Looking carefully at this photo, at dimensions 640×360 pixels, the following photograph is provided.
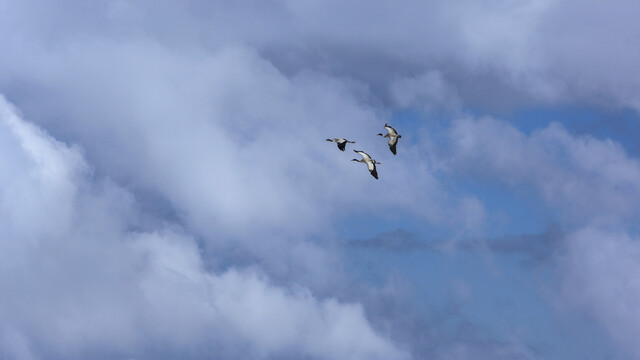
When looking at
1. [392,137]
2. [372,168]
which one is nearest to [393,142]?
[392,137]

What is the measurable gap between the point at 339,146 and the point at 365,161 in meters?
7.85

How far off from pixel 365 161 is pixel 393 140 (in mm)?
6371

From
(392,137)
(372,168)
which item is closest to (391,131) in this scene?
(392,137)

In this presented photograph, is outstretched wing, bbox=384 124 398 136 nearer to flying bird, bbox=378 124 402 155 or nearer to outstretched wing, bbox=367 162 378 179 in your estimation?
flying bird, bbox=378 124 402 155

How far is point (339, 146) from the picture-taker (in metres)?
103

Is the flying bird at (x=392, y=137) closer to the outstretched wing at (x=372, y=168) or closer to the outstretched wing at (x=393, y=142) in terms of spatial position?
the outstretched wing at (x=393, y=142)

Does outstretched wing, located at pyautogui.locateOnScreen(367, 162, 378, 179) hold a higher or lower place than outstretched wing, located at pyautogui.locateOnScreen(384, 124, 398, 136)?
lower

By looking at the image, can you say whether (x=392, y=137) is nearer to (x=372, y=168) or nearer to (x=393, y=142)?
(x=393, y=142)

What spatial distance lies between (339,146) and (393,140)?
9.19 m

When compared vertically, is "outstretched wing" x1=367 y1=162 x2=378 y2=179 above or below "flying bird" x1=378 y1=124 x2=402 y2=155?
below

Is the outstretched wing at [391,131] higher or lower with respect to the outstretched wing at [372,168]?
higher

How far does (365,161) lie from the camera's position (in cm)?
10925

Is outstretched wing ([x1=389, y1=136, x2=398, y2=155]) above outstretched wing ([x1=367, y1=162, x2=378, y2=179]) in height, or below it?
above

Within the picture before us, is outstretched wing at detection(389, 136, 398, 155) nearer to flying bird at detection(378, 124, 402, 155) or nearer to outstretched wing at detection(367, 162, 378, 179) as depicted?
flying bird at detection(378, 124, 402, 155)
